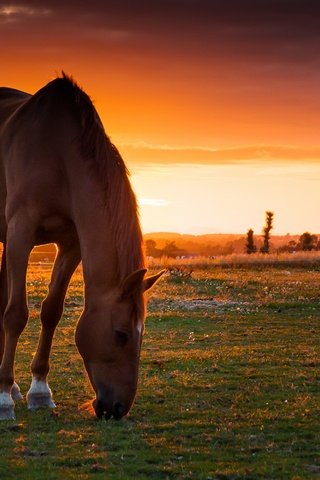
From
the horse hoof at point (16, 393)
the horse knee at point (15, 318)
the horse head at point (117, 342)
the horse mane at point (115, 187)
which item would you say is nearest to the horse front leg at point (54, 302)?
the horse hoof at point (16, 393)

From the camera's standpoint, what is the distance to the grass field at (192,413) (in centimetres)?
546

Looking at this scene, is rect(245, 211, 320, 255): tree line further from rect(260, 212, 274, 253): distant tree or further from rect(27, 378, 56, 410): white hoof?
rect(27, 378, 56, 410): white hoof

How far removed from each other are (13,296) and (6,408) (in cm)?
97

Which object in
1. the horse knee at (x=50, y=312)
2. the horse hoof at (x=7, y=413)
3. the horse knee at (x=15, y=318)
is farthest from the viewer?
the horse knee at (x=50, y=312)

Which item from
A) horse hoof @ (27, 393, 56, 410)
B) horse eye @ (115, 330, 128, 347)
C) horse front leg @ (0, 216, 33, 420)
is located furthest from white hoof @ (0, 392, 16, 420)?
horse eye @ (115, 330, 128, 347)

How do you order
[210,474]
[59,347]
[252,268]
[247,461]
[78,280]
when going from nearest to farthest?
[210,474] → [247,461] → [59,347] → [78,280] → [252,268]

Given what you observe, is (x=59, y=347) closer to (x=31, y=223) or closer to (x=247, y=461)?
(x=31, y=223)

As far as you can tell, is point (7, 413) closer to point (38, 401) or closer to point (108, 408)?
point (38, 401)

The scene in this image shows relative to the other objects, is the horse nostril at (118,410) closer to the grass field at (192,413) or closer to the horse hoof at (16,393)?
the grass field at (192,413)

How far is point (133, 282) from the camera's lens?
20.3 feet

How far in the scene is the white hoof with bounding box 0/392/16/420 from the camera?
683cm

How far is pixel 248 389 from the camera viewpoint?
834cm

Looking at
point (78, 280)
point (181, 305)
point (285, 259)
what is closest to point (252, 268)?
point (285, 259)

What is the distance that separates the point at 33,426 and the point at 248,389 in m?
2.65
